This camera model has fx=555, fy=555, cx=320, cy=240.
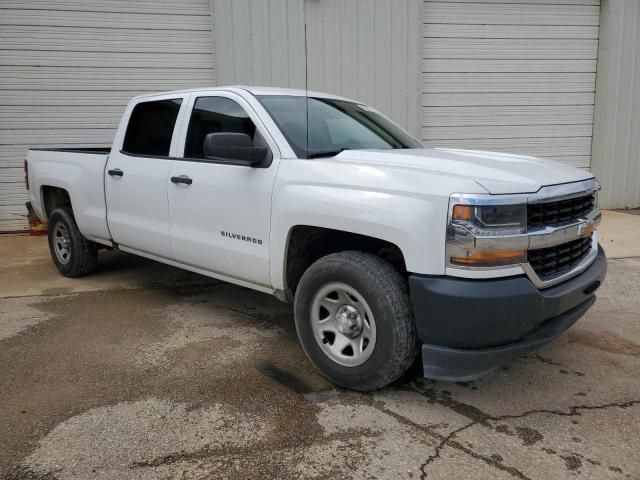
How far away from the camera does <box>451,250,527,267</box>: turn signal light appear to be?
2.72 m

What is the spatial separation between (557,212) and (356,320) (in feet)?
4.10

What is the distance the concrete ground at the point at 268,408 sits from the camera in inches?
101

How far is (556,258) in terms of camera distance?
305cm

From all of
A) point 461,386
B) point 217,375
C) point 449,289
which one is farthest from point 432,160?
point 217,375

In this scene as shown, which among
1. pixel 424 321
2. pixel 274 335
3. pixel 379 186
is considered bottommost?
pixel 274 335

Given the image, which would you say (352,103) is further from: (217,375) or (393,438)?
(393,438)

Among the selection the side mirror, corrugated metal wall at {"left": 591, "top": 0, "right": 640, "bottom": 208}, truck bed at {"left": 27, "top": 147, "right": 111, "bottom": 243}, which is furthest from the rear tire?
corrugated metal wall at {"left": 591, "top": 0, "right": 640, "bottom": 208}

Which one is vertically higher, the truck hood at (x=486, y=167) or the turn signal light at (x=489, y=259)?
the truck hood at (x=486, y=167)

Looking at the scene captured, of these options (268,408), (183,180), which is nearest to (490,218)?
(268,408)

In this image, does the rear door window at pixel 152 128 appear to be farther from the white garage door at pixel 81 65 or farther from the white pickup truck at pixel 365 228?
the white garage door at pixel 81 65

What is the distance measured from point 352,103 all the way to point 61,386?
10.1ft

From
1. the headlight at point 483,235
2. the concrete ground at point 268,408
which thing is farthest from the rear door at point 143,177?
the headlight at point 483,235

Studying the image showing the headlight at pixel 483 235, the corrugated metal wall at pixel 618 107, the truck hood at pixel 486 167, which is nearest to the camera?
the headlight at pixel 483 235

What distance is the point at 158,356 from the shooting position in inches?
150
